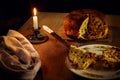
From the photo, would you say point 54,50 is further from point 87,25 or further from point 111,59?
point 111,59

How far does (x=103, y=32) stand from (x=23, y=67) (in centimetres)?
56

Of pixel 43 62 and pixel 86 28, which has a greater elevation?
pixel 86 28

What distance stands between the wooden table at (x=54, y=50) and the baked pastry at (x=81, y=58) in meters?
0.05

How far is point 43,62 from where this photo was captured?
1.27 meters

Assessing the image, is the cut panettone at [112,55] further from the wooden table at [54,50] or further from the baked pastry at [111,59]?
the wooden table at [54,50]

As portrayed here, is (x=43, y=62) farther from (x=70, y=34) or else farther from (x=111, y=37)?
(x=111, y=37)

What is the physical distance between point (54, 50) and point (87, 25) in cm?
24

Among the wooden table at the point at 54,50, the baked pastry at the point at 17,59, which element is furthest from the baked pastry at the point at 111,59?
the baked pastry at the point at 17,59

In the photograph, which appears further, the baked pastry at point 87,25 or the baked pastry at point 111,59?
the baked pastry at point 87,25

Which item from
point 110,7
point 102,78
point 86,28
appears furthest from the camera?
point 110,7

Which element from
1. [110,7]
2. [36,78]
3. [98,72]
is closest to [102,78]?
[98,72]

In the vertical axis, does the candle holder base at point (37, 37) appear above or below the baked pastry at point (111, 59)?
below

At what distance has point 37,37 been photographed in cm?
152

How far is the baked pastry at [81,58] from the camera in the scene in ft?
3.72
